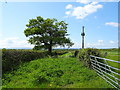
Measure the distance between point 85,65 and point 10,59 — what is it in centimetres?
606

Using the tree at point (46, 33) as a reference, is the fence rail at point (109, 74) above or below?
below

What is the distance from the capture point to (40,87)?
21.4 feet

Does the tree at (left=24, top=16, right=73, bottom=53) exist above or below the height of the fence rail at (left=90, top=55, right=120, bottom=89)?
above

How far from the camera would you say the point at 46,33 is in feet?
96.2

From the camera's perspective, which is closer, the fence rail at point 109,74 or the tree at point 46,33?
the fence rail at point 109,74

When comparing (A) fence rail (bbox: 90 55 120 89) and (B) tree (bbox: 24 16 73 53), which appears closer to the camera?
(A) fence rail (bbox: 90 55 120 89)

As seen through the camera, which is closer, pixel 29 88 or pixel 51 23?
pixel 29 88

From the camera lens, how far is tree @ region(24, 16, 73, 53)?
28.5 m

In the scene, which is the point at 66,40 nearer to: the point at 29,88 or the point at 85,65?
the point at 85,65

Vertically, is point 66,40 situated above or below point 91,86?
above

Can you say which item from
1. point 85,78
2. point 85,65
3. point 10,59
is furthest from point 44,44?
point 85,78

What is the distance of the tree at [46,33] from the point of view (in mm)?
28500

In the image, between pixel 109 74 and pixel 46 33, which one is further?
pixel 46 33

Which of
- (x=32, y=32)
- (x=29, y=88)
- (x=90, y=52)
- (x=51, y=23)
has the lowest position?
(x=29, y=88)
